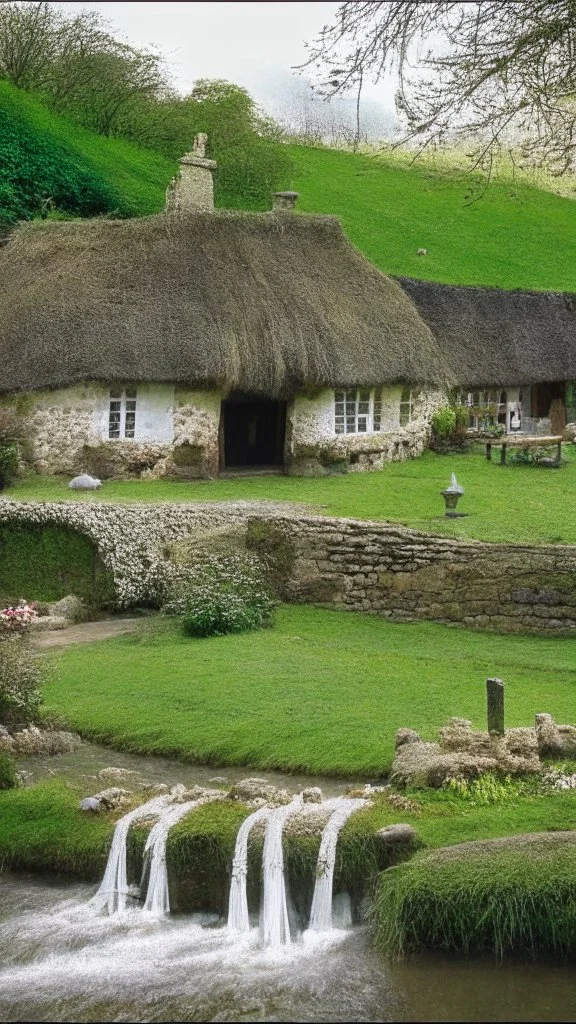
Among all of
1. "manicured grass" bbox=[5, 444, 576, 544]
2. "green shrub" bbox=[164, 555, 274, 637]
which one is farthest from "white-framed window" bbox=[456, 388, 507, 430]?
"green shrub" bbox=[164, 555, 274, 637]

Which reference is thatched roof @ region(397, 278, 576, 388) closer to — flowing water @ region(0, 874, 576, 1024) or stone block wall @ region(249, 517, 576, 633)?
stone block wall @ region(249, 517, 576, 633)

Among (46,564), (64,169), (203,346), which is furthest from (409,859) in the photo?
(64,169)

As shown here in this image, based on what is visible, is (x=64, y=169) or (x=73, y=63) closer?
(x=64, y=169)

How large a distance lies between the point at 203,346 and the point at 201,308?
116 cm

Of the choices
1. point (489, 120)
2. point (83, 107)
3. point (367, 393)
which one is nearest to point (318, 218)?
point (367, 393)

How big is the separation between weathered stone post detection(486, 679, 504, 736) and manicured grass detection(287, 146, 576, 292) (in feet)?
98.5

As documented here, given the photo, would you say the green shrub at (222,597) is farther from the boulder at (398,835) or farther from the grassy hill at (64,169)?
the grassy hill at (64,169)

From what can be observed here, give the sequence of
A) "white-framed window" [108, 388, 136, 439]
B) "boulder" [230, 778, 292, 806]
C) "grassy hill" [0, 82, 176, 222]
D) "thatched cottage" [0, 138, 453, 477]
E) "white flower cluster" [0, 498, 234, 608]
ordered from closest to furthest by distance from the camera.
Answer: "boulder" [230, 778, 292, 806] < "white flower cluster" [0, 498, 234, 608] < "thatched cottage" [0, 138, 453, 477] < "white-framed window" [108, 388, 136, 439] < "grassy hill" [0, 82, 176, 222]

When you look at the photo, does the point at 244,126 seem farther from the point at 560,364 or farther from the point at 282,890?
the point at 282,890

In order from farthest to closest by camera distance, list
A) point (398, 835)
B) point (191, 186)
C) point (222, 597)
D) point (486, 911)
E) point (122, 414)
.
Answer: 1. point (191, 186)
2. point (122, 414)
3. point (222, 597)
4. point (398, 835)
5. point (486, 911)

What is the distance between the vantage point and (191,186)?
109 ft

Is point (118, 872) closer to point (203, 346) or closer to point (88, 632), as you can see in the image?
point (88, 632)

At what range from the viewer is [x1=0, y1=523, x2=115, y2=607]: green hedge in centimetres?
2273

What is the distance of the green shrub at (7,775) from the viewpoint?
46.5 ft
